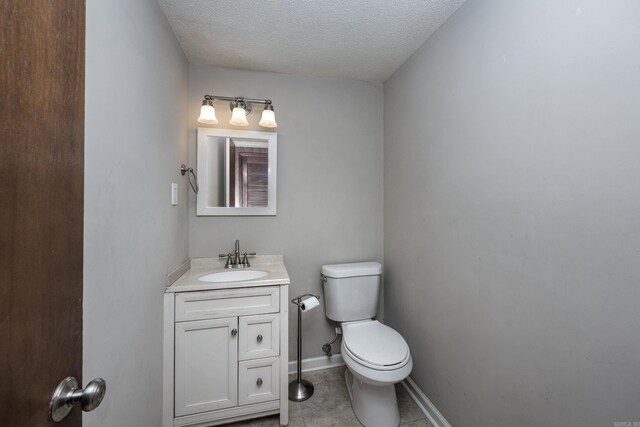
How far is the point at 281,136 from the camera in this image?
6.45 feet

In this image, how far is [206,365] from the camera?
1430 mm

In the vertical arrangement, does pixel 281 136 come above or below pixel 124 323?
above

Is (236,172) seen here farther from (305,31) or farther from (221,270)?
(305,31)

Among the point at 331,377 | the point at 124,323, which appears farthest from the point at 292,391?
the point at 124,323

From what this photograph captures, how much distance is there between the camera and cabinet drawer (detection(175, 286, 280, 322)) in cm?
141

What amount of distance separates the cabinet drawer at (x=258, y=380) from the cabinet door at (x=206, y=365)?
0.12 feet

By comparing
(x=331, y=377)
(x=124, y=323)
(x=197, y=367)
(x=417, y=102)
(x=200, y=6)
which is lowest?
(x=331, y=377)

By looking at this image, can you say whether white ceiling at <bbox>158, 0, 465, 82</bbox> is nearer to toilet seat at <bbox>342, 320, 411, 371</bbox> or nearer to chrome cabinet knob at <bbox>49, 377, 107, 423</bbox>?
chrome cabinet knob at <bbox>49, 377, 107, 423</bbox>

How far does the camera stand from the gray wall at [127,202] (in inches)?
31.0

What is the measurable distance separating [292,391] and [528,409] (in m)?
1.33

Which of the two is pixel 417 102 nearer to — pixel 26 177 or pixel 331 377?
pixel 26 177

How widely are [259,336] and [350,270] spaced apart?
0.74m

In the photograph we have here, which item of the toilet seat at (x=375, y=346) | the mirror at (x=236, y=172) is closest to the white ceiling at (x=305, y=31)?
the mirror at (x=236, y=172)

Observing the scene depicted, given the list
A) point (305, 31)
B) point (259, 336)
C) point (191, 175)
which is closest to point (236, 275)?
point (259, 336)
